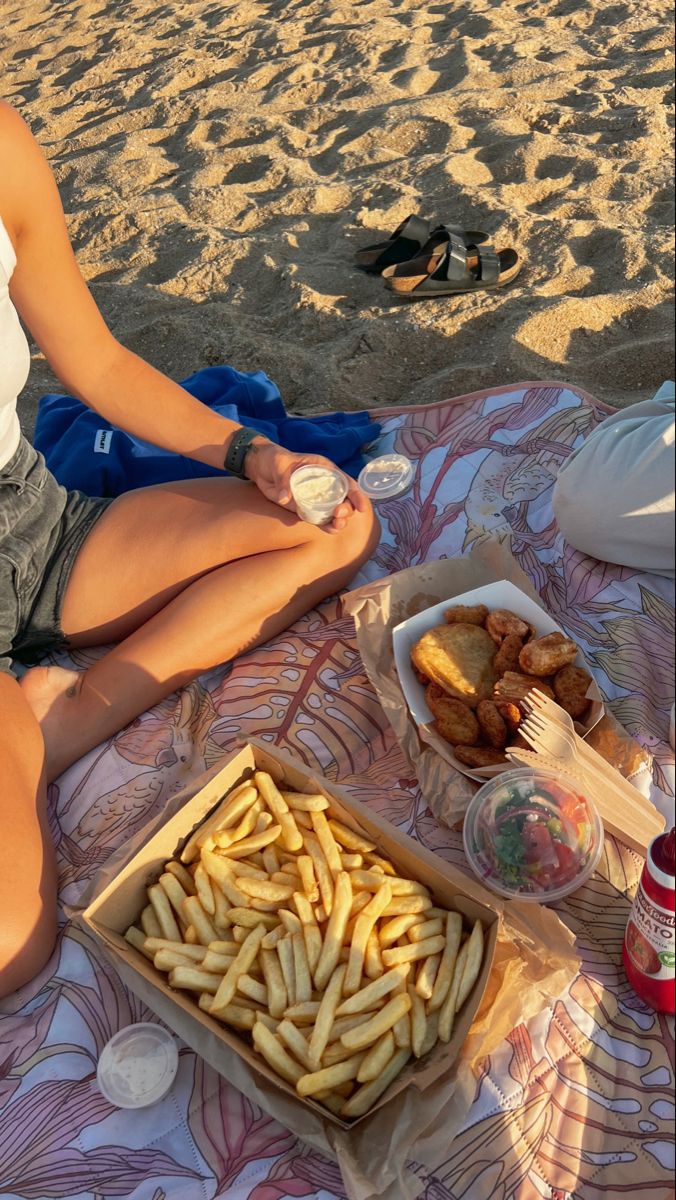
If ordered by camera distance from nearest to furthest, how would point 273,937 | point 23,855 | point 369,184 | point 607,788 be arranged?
point 273,937 → point 607,788 → point 23,855 → point 369,184

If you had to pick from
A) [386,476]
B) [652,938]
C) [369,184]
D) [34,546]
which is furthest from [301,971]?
[369,184]

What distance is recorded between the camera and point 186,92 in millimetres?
5984

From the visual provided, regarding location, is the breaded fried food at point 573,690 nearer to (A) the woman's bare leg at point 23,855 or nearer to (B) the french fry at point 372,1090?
(B) the french fry at point 372,1090

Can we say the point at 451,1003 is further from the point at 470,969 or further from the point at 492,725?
the point at 492,725

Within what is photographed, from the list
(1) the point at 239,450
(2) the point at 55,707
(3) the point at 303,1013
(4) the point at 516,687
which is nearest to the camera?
(3) the point at 303,1013

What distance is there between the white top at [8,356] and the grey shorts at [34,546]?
8cm

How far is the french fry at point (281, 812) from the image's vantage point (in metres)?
1.86

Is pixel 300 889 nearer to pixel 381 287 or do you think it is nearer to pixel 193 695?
pixel 193 695

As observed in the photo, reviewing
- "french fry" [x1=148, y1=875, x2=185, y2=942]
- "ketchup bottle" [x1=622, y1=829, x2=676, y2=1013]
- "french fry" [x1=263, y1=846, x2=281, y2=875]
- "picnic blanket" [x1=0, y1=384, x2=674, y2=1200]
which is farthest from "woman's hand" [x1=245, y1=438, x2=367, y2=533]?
"ketchup bottle" [x1=622, y1=829, x2=676, y2=1013]

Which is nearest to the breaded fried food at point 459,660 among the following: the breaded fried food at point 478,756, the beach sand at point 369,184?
the breaded fried food at point 478,756

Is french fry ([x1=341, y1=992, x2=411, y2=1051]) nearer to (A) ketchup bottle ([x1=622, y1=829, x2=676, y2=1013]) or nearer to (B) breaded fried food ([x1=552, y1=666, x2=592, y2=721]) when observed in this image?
(A) ketchup bottle ([x1=622, y1=829, x2=676, y2=1013])

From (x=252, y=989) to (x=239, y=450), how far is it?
1.37m

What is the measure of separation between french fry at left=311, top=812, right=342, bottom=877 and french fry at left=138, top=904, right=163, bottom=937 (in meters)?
0.35

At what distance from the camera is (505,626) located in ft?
7.41
